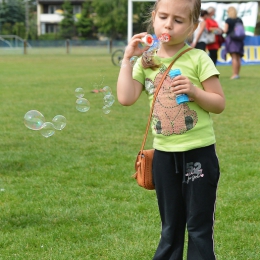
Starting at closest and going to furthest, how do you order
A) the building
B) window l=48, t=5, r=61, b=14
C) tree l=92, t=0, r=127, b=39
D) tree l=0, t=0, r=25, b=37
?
tree l=0, t=0, r=25, b=37 → tree l=92, t=0, r=127, b=39 → the building → window l=48, t=5, r=61, b=14

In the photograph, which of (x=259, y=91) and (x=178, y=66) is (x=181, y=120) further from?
(x=259, y=91)

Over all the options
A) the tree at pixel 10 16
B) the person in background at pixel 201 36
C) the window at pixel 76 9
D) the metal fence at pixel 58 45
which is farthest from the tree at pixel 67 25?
the person in background at pixel 201 36

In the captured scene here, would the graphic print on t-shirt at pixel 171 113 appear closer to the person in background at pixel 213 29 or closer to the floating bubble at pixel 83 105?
the floating bubble at pixel 83 105

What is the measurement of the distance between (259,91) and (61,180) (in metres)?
8.24

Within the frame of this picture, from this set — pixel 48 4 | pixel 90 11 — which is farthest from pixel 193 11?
pixel 48 4

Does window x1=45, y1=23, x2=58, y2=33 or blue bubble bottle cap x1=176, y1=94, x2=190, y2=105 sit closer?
blue bubble bottle cap x1=176, y1=94, x2=190, y2=105

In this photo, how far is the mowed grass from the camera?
3.79 meters

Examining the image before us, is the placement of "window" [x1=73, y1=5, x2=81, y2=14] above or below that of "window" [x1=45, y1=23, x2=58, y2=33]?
above

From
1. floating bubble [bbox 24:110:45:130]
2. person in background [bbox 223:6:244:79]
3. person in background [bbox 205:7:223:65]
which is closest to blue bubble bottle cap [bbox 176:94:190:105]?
floating bubble [bbox 24:110:45:130]

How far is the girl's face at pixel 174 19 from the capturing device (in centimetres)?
271

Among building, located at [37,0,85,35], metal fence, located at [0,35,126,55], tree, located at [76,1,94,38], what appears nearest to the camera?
metal fence, located at [0,35,126,55]

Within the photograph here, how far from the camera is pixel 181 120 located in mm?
2828

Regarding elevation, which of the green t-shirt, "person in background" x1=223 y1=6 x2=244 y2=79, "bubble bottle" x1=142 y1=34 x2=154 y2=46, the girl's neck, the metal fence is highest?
"bubble bottle" x1=142 y1=34 x2=154 y2=46

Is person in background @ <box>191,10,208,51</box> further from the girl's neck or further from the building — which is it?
the building
